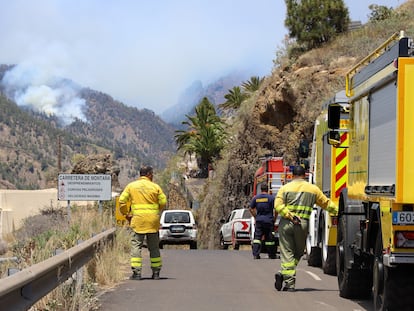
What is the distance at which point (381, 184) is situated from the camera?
9.52 meters

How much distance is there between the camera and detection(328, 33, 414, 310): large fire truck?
338 inches

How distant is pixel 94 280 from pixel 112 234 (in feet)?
10.7

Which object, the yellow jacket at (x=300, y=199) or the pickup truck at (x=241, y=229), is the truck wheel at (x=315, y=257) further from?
the pickup truck at (x=241, y=229)

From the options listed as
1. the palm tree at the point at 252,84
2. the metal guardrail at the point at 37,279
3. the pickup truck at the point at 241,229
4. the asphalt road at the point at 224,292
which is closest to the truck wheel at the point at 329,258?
the asphalt road at the point at 224,292

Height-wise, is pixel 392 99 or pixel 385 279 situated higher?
pixel 392 99

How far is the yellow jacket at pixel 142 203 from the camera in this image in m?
14.4

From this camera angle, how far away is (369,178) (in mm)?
10359

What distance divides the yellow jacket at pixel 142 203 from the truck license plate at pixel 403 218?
21.6 feet

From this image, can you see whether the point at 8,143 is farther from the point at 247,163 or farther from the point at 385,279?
the point at 385,279

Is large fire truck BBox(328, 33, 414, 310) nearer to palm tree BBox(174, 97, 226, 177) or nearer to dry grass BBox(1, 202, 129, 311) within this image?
dry grass BBox(1, 202, 129, 311)

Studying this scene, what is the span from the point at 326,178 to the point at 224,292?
16.6 ft

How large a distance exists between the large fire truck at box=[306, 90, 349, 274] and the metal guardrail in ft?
19.3

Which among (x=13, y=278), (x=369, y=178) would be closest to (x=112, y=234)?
(x=369, y=178)

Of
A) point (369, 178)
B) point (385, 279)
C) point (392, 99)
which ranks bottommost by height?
point (385, 279)
